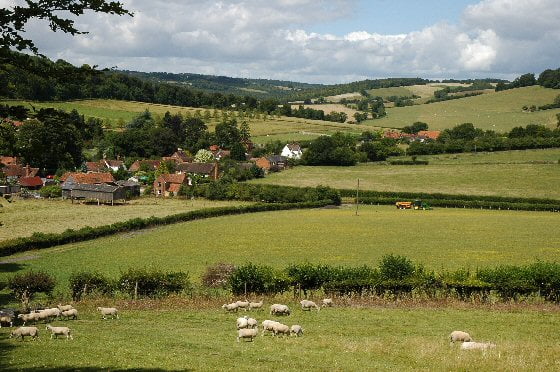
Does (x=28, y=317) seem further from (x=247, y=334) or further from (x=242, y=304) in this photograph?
(x=247, y=334)

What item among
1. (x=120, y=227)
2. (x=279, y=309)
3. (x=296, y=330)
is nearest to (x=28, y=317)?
(x=279, y=309)

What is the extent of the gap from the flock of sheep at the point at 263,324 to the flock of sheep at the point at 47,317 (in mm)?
6570

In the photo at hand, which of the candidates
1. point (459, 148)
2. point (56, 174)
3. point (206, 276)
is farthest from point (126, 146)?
point (206, 276)

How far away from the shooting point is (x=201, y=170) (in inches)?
4929

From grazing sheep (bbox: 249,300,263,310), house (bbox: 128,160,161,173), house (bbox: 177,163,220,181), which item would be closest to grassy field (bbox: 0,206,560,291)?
Result: grazing sheep (bbox: 249,300,263,310)

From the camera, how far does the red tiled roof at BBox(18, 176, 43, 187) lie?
110 meters

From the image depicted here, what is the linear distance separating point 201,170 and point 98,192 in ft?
101

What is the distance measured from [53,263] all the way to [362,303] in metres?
28.8

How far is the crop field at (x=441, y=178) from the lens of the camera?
349ft

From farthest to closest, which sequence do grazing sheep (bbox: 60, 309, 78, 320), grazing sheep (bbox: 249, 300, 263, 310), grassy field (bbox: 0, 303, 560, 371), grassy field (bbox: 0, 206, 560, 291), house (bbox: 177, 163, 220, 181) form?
house (bbox: 177, 163, 220, 181) → grassy field (bbox: 0, 206, 560, 291) → grazing sheep (bbox: 249, 300, 263, 310) → grazing sheep (bbox: 60, 309, 78, 320) → grassy field (bbox: 0, 303, 560, 371)

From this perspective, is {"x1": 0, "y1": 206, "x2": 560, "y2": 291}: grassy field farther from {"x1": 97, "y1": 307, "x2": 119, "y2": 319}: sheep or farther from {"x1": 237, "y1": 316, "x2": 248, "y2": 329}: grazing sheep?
{"x1": 237, "y1": 316, "x2": 248, "y2": 329}: grazing sheep

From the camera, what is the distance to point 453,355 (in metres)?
21.1

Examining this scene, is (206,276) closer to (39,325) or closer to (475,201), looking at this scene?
(39,325)

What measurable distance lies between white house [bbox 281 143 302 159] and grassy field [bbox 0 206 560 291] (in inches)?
2613
